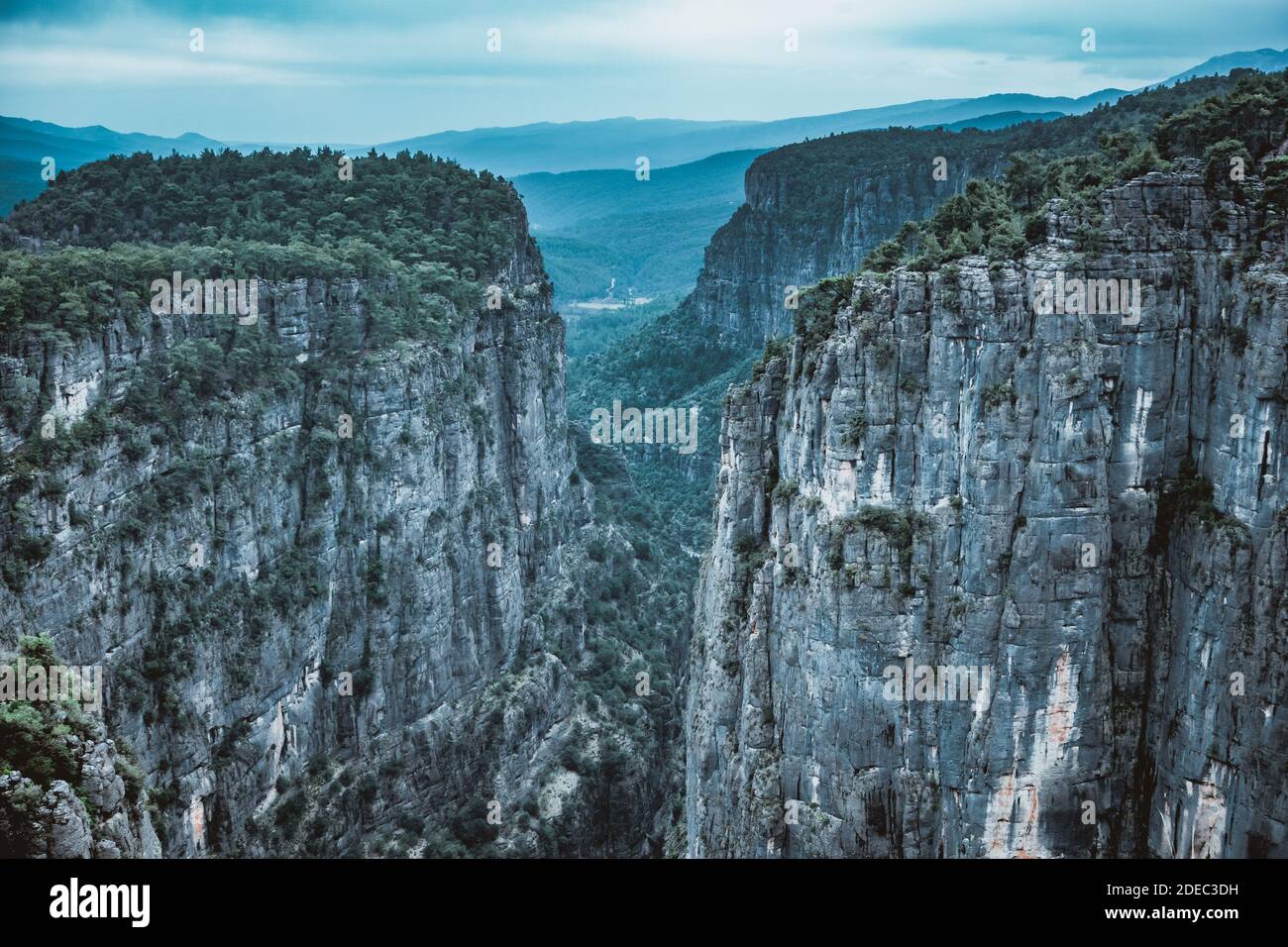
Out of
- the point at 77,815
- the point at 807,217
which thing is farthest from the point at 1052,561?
the point at 807,217

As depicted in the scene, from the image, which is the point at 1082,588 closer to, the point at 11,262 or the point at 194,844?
the point at 194,844

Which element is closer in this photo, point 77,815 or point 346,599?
point 77,815

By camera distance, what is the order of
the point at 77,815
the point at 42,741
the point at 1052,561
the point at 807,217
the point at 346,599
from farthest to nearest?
1. the point at 807,217
2. the point at 346,599
3. the point at 1052,561
4. the point at 42,741
5. the point at 77,815

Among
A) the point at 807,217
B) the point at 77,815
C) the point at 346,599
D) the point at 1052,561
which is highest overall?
the point at 807,217

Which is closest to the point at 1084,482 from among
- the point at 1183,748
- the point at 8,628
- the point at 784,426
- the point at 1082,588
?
the point at 1082,588

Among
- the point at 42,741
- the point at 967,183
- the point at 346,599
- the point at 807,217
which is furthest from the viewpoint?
the point at 807,217

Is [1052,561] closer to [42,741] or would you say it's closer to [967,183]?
[967,183]

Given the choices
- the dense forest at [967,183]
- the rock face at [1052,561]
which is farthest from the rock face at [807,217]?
the rock face at [1052,561]
